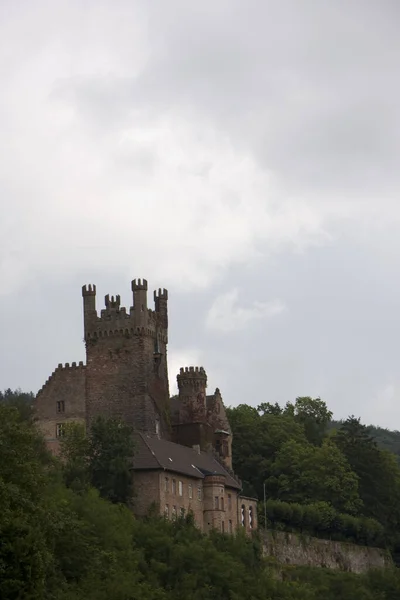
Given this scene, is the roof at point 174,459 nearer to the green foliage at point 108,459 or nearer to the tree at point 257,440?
the green foliage at point 108,459

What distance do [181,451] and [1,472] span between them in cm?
3455

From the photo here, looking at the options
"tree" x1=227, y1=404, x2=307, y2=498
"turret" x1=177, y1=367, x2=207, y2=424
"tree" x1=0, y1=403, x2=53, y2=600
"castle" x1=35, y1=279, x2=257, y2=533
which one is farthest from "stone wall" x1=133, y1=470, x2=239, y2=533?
"tree" x1=0, y1=403, x2=53, y2=600

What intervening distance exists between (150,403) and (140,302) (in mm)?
7430

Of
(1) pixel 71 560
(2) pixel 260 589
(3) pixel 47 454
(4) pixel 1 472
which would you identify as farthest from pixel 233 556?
(4) pixel 1 472

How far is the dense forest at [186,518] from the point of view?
76.8m

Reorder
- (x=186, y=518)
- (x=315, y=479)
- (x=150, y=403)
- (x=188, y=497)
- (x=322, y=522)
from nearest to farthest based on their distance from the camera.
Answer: (x=186, y=518) → (x=188, y=497) → (x=150, y=403) → (x=322, y=522) → (x=315, y=479)

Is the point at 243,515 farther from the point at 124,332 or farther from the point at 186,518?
the point at 124,332

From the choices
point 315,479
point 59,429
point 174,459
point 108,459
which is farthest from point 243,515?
point 315,479

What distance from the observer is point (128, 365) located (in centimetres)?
11219

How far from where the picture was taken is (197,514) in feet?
354

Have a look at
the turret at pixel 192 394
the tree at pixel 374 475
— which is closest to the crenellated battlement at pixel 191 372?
the turret at pixel 192 394

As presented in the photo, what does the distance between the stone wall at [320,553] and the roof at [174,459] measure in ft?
16.5

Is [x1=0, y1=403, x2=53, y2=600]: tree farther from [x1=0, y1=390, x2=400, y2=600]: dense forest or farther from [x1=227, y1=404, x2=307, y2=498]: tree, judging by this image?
[x1=227, y1=404, x2=307, y2=498]: tree

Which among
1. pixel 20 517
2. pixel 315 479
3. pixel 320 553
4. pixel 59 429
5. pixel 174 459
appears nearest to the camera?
pixel 20 517
